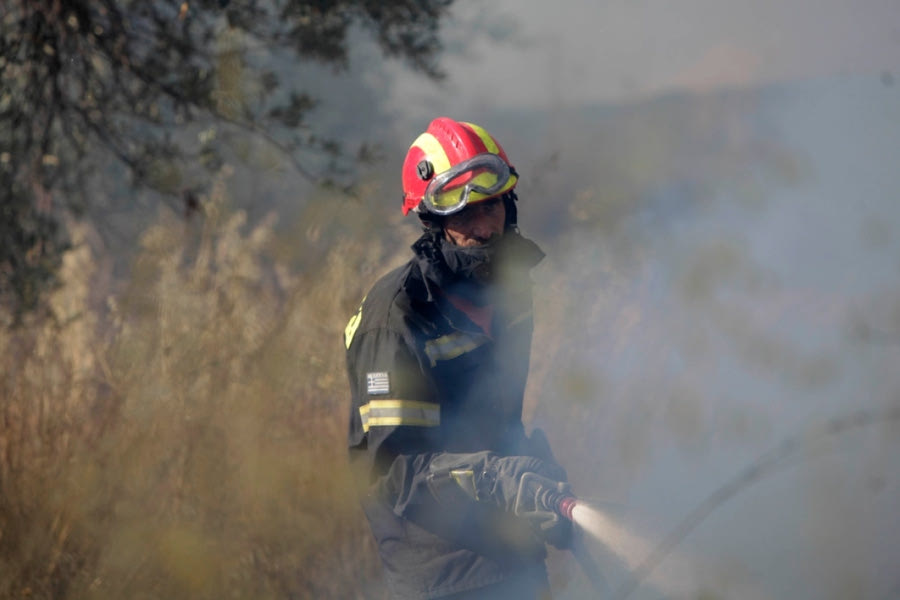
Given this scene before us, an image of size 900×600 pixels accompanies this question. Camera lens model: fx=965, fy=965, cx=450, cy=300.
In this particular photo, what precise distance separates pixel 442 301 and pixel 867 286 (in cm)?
378

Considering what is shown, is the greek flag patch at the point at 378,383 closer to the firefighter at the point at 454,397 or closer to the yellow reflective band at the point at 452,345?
the firefighter at the point at 454,397

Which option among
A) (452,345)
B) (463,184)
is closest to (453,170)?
(463,184)

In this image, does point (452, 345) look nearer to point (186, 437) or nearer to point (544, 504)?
point (544, 504)

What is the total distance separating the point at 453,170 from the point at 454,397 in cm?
66

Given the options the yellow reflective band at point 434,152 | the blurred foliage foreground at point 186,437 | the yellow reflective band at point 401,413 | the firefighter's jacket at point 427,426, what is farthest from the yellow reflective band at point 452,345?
the blurred foliage foreground at point 186,437

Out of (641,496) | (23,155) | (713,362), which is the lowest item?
(641,496)

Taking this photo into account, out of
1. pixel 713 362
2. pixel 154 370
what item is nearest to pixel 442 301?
pixel 154 370

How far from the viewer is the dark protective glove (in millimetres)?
2146

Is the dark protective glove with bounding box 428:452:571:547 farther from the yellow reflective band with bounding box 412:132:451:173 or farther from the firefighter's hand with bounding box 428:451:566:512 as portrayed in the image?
the yellow reflective band with bounding box 412:132:451:173

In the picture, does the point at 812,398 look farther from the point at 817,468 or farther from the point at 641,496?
the point at 641,496

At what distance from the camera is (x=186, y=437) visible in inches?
159

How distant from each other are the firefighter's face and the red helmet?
0.03m

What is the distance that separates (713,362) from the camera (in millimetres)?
5500

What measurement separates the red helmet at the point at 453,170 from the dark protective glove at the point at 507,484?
0.75 m
